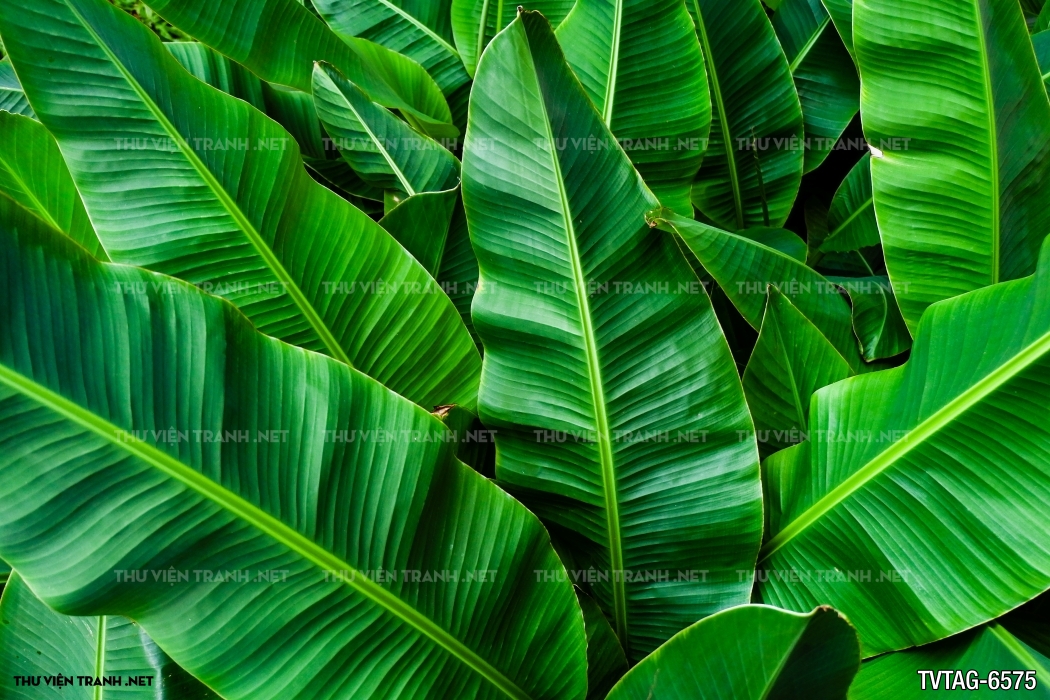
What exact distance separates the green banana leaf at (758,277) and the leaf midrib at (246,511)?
18.1 inches

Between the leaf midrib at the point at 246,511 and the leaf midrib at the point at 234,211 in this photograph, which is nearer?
the leaf midrib at the point at 246,511

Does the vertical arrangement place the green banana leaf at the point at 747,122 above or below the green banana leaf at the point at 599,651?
above

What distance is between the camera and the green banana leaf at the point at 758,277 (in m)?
0.78

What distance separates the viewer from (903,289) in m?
0.94

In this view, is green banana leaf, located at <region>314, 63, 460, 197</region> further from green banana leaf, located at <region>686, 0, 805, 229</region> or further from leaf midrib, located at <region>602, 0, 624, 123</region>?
green banana leaf, located at <region>686, 0, 805, 229</region>

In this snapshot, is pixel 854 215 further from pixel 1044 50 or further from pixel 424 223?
pixel 424 223

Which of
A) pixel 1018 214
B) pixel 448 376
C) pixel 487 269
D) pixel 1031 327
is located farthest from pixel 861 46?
pixel 448 376

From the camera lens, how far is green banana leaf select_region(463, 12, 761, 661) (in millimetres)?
701

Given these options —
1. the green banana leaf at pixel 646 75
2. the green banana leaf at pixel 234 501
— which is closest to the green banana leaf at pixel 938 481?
the green banana leaf at pixel 234 501

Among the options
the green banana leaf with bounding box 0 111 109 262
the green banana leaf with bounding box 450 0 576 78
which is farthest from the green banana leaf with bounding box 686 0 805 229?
the green banana leaf with bounding box 0 111 109 262

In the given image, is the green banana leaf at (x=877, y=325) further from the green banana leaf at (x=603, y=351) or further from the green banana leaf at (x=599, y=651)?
the green banana leaf at (x=599, y=651)

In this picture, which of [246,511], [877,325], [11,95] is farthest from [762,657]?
[11,95]

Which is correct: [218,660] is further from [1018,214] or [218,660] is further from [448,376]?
[1018,214]

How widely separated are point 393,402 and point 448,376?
27cm
